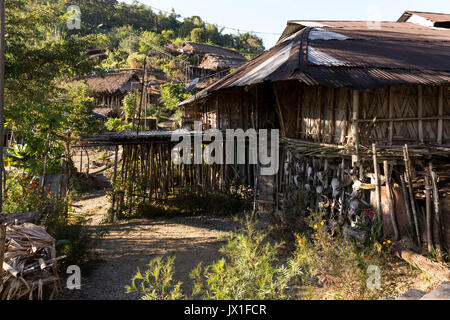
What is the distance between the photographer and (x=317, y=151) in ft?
25.1

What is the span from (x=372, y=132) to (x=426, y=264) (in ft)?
9.24

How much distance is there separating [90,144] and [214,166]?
4.12 meters

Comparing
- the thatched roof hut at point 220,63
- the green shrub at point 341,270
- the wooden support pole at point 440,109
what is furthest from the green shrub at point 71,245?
the thatched roof hut at point 220,63

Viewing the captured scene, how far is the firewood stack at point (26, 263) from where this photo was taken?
434cm

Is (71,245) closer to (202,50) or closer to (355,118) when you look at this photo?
(355,118)

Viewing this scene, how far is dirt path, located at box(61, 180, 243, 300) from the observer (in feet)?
19.1

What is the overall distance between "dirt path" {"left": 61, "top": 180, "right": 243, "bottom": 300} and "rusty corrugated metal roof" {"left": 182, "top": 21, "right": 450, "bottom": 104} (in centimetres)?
378

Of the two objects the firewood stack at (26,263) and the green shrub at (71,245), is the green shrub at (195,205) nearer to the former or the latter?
the green shrub at (71,245)

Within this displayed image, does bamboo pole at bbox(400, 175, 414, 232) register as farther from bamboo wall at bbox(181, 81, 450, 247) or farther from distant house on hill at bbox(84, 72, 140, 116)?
distant house on hill at bbox(84, 72, 140, 116)

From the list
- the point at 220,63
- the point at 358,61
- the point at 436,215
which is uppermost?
the point at 220,63

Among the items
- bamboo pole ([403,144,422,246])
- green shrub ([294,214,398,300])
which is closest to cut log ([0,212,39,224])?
green shrub ([294,214,398,300])

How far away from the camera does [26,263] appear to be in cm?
479


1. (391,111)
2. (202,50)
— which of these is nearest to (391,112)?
(391,111)
